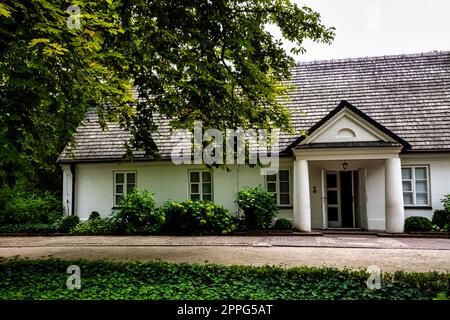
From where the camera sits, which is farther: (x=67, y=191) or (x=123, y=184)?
(x=67, y=191)

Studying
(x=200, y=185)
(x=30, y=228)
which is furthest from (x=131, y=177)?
(x=30, y=228)

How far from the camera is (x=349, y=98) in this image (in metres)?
17.7

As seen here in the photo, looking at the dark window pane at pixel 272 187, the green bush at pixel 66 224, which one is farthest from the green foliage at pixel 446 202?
the green bush at pixel 66 224

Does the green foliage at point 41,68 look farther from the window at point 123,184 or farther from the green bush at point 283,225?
the green bush at point 283,225

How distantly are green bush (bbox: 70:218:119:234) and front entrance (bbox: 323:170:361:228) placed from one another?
9.51 meters

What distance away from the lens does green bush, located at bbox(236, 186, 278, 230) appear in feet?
47.9

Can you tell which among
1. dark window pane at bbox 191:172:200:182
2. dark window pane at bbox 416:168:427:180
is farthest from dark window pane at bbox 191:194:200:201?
dark window pane at bbox 416:168:427:180

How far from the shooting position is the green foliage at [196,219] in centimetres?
1459

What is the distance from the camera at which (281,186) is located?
53.0 ft

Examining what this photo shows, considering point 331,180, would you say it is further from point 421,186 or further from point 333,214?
point 421,186

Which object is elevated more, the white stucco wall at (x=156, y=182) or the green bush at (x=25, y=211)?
the white stucco wall at (x=156, y=182)

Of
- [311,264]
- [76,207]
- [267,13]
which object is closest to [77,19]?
[267,13]

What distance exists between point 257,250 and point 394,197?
651cm

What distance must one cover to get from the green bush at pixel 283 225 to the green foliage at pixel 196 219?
5.89 feet
